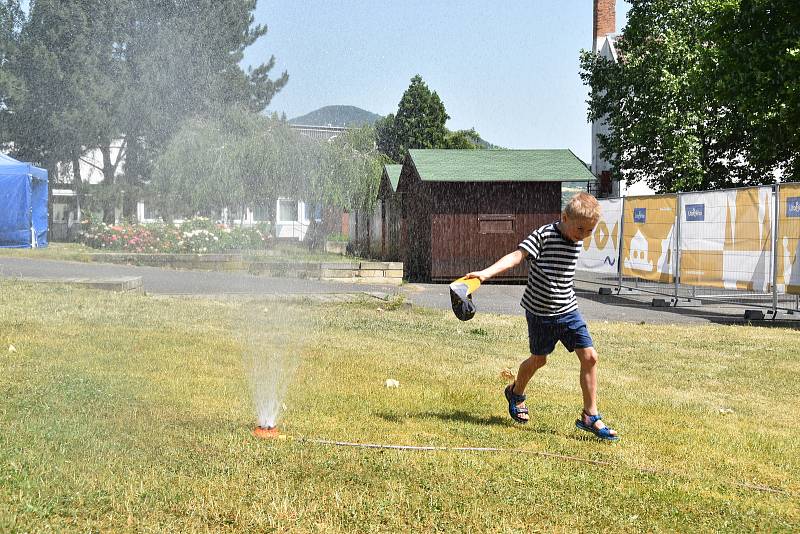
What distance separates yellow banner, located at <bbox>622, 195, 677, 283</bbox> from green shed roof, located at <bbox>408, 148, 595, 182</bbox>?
608 centimetres

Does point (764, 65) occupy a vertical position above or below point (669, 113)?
below

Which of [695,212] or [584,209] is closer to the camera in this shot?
[584,209]

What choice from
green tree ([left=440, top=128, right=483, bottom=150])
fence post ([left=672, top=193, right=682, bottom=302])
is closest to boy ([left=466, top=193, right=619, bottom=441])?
fence post ([left=672, top=193, right=682, bottom=302])

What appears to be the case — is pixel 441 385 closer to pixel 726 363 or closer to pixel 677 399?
pixel 677 399

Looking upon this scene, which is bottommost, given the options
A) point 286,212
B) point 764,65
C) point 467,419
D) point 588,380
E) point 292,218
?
point 467,419

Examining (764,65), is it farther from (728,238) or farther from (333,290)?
(333,290)

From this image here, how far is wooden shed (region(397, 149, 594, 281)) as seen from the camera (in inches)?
1055

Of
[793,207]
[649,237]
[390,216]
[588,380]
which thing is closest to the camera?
[588,380]

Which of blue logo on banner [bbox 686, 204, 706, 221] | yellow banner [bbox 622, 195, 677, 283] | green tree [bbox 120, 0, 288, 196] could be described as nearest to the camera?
blue logo on banner [bbox 686, 204, 706, 221]

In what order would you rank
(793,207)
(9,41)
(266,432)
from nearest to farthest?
(266,432) → (793,207) → (9,41)

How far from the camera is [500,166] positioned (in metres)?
28.0

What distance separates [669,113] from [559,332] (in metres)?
33.6

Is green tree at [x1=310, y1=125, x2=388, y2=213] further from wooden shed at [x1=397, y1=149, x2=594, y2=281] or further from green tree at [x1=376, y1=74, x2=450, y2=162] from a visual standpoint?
green tree at [x1=376, y1=74, x2=450, y2=162]

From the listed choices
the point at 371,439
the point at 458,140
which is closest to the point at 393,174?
the point at 371,439
